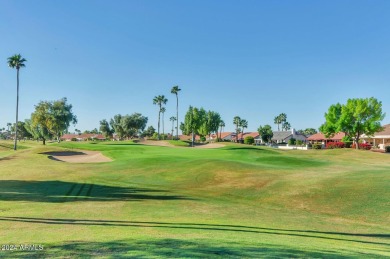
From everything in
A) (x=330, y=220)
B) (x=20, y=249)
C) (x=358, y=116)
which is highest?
(x=358, y=116)

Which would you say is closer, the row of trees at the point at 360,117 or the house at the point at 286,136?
the row of trees at the point at 360,117

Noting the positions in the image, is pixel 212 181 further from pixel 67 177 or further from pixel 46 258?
pixel 46 258

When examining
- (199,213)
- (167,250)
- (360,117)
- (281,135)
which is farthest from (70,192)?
(281,135)

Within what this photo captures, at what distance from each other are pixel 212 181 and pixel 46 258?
18.3m

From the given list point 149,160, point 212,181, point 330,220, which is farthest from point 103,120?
point 330,220

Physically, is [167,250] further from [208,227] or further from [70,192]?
[70,192]

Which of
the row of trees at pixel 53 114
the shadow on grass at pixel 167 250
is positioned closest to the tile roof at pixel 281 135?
the row of trees at pixel 53 114

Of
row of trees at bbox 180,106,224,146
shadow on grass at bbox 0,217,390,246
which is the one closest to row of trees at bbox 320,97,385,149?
row of trees at bbox 180,106,224,146

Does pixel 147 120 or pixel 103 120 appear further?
pixel 103 120

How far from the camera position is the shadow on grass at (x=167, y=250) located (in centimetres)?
676

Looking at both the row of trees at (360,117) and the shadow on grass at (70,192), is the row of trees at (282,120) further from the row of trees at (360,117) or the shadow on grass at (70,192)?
the shadow on grass at (70,192)

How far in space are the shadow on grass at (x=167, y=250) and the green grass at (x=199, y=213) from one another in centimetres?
2

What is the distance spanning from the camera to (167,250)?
7.19 meters

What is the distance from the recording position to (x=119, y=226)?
1070 cm
